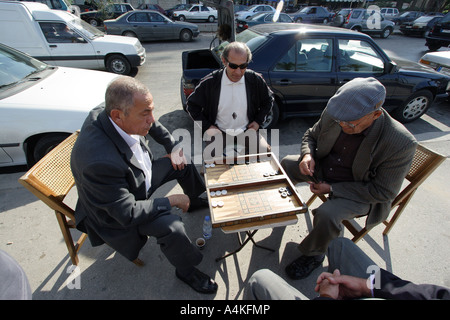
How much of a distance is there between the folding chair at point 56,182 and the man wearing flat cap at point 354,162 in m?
1.95

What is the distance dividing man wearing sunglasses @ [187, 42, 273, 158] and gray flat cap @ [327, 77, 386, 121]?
109cm

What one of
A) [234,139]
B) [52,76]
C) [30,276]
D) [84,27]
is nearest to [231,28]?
[234,139]

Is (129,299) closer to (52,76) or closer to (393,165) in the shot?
(393,165)

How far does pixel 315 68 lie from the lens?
364 centimetres

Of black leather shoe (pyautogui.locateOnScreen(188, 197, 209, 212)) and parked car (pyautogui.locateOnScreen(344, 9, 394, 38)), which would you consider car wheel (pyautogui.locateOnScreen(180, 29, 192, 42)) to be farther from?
black leather shoe (pyautogui.locateOnScreen(188, 197, 209, 212))

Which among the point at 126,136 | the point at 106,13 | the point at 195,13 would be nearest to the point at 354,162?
the point at 126,136

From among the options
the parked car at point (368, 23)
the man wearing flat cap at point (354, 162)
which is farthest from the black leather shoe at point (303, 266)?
the parked car at point (368, 23)

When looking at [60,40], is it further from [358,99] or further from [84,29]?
[358,99]

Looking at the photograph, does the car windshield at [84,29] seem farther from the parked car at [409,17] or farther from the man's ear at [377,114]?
the parked car at [409,17]

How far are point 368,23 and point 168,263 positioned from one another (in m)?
17.6

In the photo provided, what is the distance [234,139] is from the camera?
281 cm

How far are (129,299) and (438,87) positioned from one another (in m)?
5.91

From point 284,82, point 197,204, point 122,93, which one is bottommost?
point 197,204

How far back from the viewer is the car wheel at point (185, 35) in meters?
11.2
